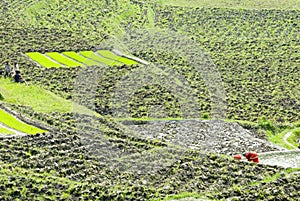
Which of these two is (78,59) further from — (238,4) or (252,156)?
(238,4)

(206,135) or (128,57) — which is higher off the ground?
(128,57)

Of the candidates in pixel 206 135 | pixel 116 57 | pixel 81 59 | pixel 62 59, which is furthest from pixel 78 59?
pixel 206 135

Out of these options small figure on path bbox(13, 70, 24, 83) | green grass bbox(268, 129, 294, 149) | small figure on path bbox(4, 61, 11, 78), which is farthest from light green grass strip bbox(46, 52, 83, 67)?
green grass bbox(268, 129, 294, 149)

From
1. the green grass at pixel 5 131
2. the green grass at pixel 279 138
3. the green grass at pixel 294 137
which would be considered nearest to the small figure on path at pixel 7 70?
the green grass at pixel 5 131

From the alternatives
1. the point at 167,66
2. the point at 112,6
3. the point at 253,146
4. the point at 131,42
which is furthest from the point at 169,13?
the point at 253,146

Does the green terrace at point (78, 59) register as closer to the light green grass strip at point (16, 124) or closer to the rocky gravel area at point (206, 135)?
the rocky gravel area at point (206, 135)

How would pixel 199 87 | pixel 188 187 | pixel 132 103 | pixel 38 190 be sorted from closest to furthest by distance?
pixel 38 190, pixel 188 187, pixel 132 103, pixel 199 87

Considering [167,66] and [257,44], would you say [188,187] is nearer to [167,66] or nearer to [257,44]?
[167,66]
